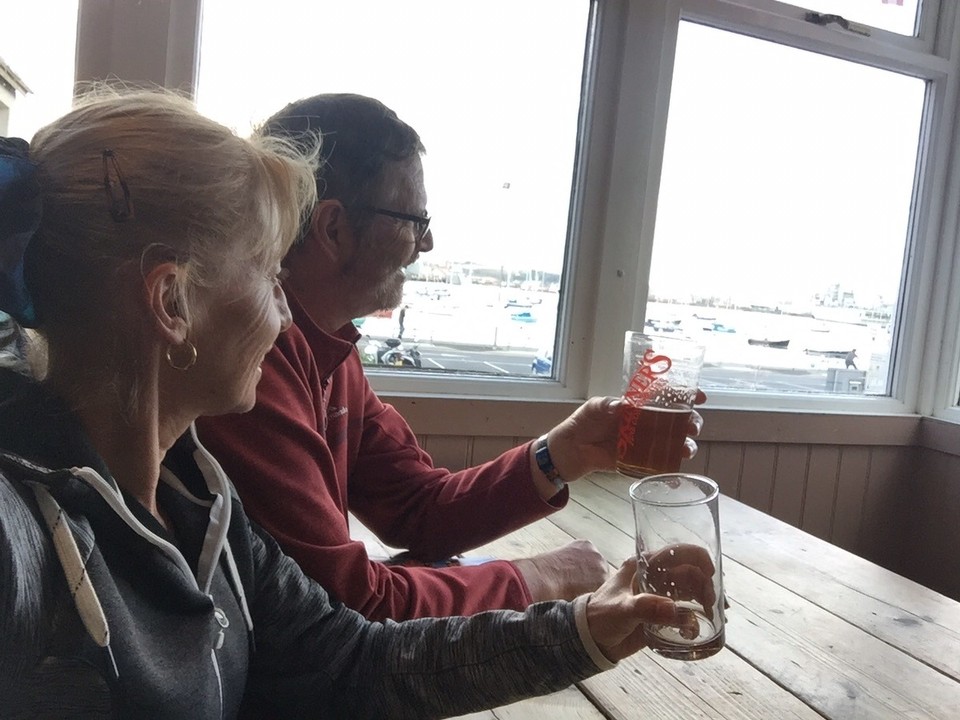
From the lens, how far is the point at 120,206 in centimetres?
66

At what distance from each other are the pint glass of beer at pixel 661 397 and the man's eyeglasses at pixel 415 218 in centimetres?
38

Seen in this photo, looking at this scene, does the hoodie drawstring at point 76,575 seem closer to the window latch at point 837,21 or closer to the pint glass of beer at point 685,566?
the pint glass of beer at point 685,566

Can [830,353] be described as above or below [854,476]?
above

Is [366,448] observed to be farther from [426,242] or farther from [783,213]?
[783,213]

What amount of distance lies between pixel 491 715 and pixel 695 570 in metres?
0.30

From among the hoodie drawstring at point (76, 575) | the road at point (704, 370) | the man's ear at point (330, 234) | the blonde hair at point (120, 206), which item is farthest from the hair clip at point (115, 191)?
the road at point (704, 370)

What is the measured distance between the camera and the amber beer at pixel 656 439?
1.08 m

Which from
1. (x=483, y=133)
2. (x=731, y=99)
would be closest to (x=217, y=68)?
(x=483, y=133)

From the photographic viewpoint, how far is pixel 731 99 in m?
2.36

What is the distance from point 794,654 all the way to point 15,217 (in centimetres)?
99

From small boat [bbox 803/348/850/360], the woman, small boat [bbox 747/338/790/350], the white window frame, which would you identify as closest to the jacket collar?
the woman

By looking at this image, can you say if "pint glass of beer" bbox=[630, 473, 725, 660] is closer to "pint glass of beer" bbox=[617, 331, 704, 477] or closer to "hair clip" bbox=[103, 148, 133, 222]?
"pint glass of beer" bbox=[617, 331, 704, 477]

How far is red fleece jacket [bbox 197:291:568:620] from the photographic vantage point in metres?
0.94

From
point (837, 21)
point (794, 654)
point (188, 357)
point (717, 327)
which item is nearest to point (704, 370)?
point (717, 327)
